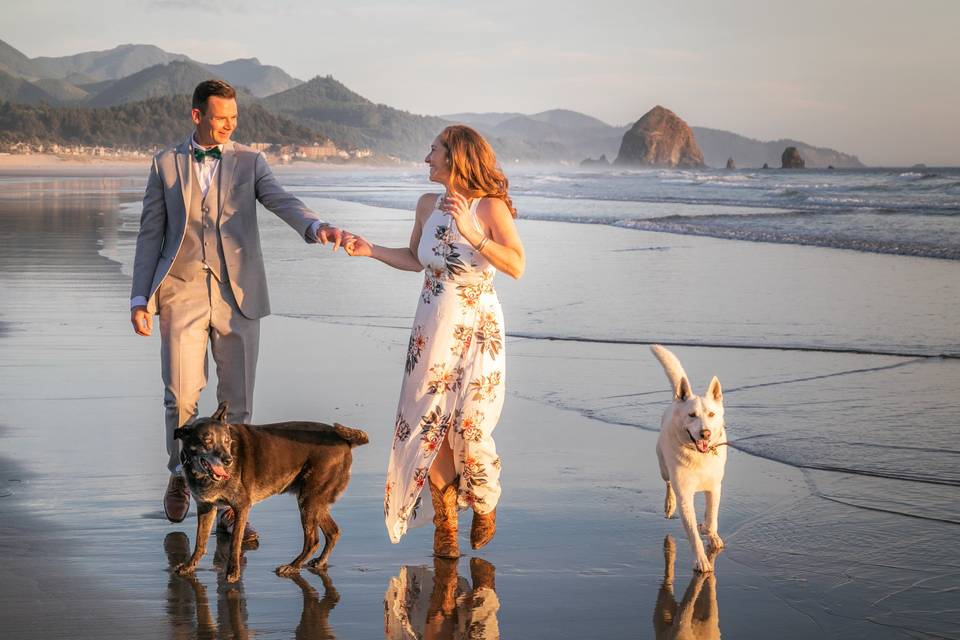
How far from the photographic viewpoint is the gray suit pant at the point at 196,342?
5.31m

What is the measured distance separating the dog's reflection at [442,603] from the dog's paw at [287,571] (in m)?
0.42

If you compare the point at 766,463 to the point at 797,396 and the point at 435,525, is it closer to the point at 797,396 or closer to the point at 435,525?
the point at 797,396

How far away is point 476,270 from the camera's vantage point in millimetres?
5160

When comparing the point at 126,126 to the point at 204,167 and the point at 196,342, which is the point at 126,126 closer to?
the point at 204,167

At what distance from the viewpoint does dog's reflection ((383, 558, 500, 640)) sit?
4.22 m

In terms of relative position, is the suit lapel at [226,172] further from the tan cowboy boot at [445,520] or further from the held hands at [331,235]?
the tan cowboy boot at [445,520]

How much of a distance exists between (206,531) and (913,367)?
6.84m

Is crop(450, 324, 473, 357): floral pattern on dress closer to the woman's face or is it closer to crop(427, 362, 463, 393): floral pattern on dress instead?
crop(427, 362, 463, 393): floral pattern on dress

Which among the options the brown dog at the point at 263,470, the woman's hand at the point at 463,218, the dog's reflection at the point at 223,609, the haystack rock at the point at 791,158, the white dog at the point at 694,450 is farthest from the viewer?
the haystack rock at the point at 791,158

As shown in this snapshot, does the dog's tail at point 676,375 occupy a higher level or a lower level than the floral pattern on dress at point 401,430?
higher

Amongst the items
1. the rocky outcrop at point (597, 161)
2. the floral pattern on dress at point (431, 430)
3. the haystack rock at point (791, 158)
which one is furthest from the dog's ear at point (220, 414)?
the rocky outcrop at point (597, 161)

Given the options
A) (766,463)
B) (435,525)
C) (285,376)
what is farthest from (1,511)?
(766,463)

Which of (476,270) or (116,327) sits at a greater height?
(476,270)

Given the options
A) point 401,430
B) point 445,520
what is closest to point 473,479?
point 445,520
